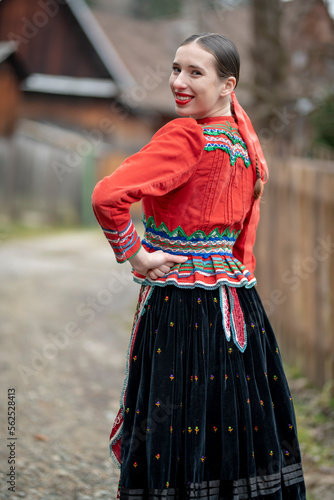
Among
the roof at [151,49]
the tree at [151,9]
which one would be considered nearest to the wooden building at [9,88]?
the roof at [151,49]

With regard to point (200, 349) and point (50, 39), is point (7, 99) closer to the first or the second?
point (50, 39)

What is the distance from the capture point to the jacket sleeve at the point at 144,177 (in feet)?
6.42

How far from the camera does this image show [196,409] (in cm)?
213

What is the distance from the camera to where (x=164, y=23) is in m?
24.7

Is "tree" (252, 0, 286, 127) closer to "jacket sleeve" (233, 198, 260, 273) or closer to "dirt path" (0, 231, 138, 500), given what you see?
"dirt path" (0, 231, 138, 500)

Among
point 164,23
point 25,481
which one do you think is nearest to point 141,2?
point 164,23

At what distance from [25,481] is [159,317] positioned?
1.53 m

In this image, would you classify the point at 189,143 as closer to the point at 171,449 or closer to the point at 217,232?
the point at 217,232

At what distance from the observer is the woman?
2115mm

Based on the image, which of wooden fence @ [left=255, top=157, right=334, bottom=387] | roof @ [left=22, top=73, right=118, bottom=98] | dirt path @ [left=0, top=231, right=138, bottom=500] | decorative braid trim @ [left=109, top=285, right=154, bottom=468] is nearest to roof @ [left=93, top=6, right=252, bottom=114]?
roof @ [left=22, top=73, right=118, bottom=98]

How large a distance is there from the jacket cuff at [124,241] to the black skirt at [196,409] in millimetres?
222

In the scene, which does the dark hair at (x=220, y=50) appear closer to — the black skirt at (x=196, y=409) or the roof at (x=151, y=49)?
the black skirt at (x=196, y=409)

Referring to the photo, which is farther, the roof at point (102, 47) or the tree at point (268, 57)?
the roof at point (102, 47)

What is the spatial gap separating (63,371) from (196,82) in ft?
11.4
